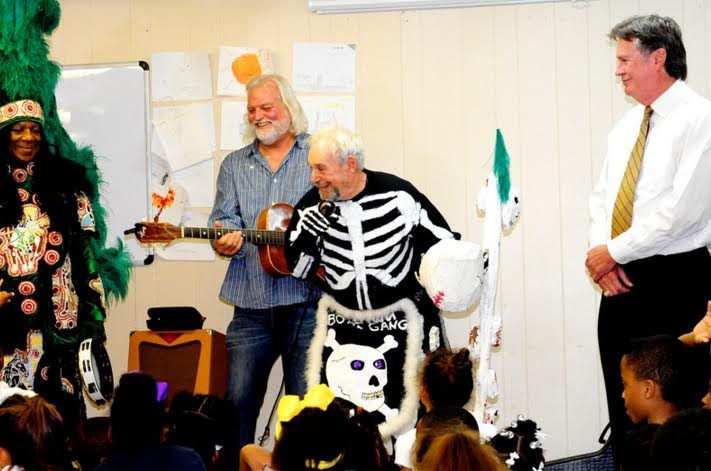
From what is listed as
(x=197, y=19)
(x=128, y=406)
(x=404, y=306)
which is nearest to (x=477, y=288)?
(x=404, y=306)

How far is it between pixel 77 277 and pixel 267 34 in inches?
64.0

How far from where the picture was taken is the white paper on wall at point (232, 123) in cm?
577

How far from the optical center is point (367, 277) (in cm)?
453

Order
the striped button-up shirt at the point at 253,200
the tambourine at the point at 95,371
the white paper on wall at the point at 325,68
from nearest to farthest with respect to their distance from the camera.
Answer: the tambourine at the point at 95,371 → the striped button-up shirt at the point at 253,200 → the white paper on wall at the point at 325,68

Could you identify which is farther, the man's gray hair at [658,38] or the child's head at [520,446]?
the man's gray hair at [658,38]

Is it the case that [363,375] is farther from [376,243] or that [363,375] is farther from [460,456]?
[460,456]

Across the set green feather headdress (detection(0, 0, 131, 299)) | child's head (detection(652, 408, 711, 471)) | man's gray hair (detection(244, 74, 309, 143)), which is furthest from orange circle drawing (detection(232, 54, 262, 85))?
child's head (detection(652, 408, 711, 471))

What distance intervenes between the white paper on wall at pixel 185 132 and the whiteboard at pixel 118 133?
9 cm

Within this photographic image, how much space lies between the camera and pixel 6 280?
15.5ft

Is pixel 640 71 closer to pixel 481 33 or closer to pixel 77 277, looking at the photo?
pixel 481 33

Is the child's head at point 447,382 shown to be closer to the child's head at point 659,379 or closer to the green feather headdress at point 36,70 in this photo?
the child's head at point 659,379

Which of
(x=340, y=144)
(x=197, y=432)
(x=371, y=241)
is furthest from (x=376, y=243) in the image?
(x=197, y=432)

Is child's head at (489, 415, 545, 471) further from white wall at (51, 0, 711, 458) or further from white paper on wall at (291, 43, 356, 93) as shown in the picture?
white paper on wall at (291, 43, 356, 93)

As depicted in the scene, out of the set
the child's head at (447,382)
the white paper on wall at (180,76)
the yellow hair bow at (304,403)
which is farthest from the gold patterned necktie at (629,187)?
the white paper on wall at (180,76)
